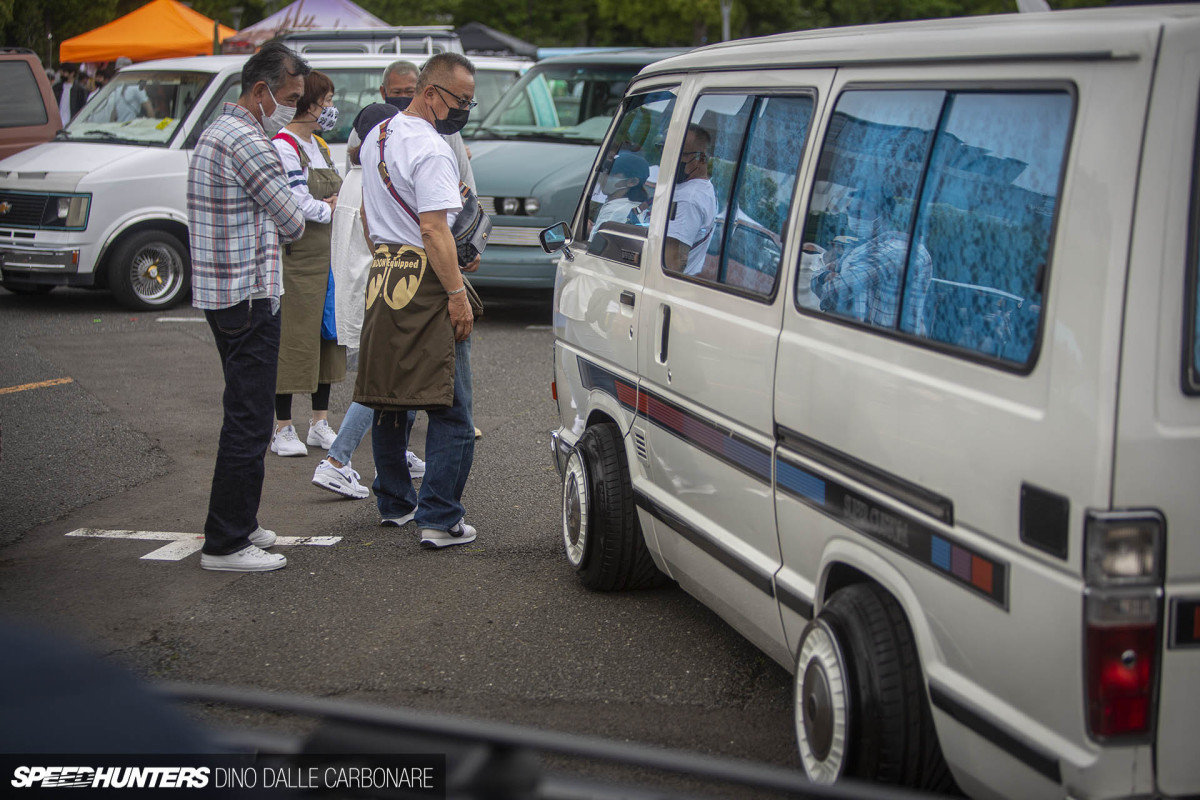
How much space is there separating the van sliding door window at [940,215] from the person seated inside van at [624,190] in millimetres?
1324

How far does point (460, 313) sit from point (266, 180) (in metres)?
0.89

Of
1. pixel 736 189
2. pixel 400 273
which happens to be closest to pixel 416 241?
pixel 400 273

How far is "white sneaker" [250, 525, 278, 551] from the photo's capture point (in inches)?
210

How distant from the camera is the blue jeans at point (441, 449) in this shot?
522 centimetres

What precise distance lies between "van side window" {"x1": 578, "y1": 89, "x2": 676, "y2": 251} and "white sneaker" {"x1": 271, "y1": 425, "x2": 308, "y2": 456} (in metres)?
2.52

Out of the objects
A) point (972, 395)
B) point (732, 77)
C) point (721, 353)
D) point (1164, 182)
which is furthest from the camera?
point (732, 77)

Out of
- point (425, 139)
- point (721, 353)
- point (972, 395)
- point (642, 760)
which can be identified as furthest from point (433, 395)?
point (642, 760)

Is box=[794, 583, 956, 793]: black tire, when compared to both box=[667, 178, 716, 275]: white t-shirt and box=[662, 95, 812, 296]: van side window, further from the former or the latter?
box=[667, 178, 716, 275]: white t-shirt

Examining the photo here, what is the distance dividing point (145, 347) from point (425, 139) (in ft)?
19.4

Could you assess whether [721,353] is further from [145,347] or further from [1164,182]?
[145,347]

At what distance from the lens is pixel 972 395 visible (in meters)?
2.58

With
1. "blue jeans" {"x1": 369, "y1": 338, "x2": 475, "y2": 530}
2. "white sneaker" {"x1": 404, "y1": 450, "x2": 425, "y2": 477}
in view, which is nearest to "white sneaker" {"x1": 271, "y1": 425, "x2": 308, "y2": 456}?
"white sneaker" {"x1": 404, "y1": 450, "x2": 425, "y2": 477}

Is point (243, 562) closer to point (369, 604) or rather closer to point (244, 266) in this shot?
point (369, 604)

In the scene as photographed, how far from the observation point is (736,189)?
3.82m
